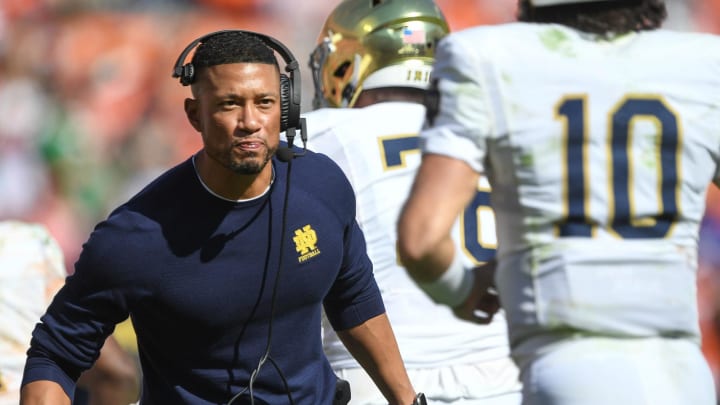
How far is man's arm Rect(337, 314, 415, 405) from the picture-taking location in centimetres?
356

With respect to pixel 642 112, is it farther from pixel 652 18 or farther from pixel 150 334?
pixel 150 334

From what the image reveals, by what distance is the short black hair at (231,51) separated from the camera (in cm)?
332

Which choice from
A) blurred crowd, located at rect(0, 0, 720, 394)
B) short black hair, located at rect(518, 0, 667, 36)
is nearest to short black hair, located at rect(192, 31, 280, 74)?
short black hair, located at rect(518, 0, 667, 36)

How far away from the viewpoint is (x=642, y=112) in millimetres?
2354

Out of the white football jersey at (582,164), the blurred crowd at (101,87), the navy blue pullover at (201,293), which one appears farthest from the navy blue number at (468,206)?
the blurred crowd at (101,87)

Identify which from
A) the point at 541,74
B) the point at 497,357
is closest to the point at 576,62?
the point at 541,74

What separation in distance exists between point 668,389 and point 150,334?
1.53m

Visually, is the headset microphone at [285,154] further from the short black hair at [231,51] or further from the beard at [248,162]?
the short black hair at [231,51]

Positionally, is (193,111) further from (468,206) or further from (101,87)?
(101,87)

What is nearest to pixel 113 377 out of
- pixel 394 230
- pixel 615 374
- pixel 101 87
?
pixel 394 230

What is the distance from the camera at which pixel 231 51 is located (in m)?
3.33

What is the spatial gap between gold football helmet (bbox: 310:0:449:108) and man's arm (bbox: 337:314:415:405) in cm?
134

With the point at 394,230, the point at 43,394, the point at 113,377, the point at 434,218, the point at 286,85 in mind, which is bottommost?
the point at 113,377

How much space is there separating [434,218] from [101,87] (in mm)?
7092
